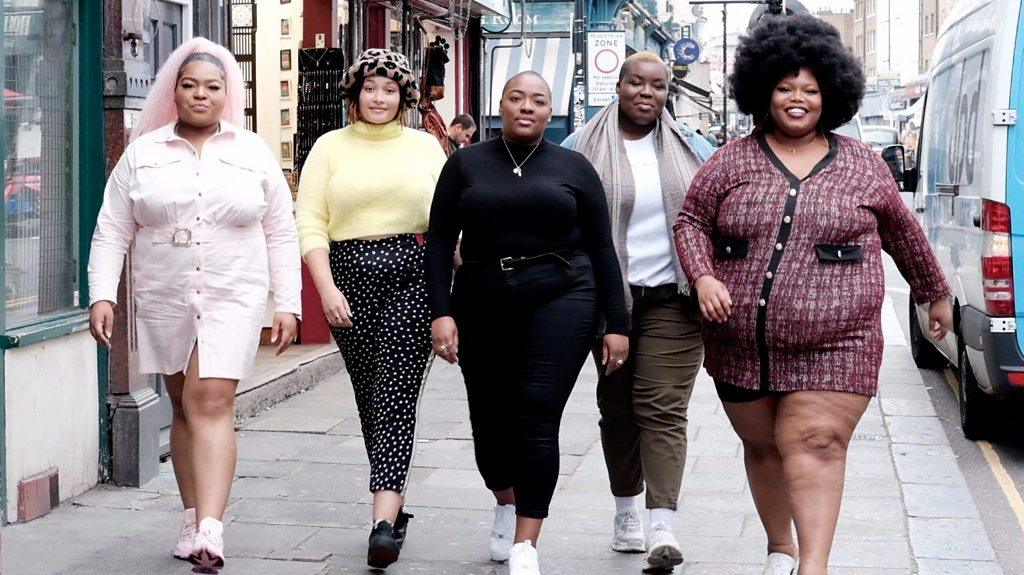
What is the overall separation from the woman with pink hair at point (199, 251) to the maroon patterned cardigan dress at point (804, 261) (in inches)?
60.0

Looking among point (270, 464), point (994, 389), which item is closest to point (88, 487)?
point (270, 464)

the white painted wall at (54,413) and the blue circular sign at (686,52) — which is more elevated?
the blue circular sign at (686,52)

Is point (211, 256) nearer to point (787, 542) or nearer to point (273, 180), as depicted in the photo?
point (273, 180)

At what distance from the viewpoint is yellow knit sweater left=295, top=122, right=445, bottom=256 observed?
5500 mm

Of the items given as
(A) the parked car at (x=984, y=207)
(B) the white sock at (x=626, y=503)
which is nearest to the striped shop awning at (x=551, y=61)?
(A) the parked car at (x=984, y=207)

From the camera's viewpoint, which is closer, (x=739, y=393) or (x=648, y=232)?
(x=739, y=393)

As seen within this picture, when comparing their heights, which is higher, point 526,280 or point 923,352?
point 526,280

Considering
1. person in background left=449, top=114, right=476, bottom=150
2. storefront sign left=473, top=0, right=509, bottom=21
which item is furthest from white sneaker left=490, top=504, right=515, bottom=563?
storefront sign left=473, top=0, right=509, bottom=21

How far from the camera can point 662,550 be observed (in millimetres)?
5406

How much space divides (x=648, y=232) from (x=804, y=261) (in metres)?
1.02

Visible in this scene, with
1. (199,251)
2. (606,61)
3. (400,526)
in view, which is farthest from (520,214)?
(606,61)

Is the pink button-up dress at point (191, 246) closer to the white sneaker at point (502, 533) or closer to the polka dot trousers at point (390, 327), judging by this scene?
the polka dot trousers at point (390, 327)

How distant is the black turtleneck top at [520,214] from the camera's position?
16.8 feet

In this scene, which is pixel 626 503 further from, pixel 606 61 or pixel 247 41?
pixel 606 61
